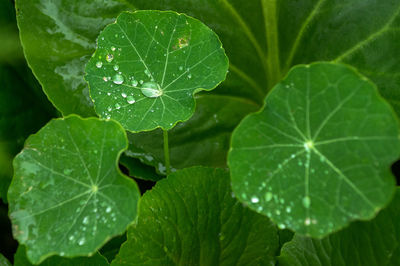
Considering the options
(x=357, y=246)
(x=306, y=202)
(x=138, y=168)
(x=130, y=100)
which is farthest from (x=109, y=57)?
(x=357, y=246)

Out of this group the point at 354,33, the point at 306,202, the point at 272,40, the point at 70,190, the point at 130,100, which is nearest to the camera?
the point at 306,202

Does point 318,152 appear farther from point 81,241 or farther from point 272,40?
point 272,40

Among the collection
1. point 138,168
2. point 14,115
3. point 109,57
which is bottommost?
point 138,168

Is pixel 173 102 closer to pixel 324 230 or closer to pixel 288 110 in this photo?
pixel 288 110

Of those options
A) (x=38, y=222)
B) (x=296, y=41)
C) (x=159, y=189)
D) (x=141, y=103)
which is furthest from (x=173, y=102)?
(x=296, y=41)

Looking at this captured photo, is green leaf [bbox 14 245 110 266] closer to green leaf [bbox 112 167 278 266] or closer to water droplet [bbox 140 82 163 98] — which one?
green leaf [bbox 112 167 278 266]

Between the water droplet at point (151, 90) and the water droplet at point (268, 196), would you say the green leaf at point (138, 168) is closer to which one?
the water droplet at point (151, 90)
